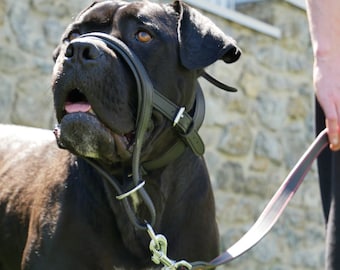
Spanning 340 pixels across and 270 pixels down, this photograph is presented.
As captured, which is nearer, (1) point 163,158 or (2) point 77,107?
(2) point 77,107

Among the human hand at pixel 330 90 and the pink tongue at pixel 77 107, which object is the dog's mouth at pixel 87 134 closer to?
the pink tongue at pixel 77 107

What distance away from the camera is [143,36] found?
12.4 ft

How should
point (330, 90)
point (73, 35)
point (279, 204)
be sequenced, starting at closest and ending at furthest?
point (330, 90)
point (279, 204)
point (73, 35)

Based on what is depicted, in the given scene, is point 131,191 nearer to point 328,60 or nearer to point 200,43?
point 200,43

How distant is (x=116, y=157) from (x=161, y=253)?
0.46m

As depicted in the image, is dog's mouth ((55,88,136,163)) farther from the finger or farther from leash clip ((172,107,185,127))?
the finger

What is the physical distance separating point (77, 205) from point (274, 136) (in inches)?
156

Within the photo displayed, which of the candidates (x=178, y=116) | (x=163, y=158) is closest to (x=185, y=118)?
(x=178, y=116)

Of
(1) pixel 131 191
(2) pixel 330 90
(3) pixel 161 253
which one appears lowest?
(3) pixel 161 253

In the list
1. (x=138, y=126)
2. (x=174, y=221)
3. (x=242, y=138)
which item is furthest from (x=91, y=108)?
(x=242, y=138)

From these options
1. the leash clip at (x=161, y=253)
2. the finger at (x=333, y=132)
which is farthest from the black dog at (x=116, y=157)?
the finger at (x=333, y=132)

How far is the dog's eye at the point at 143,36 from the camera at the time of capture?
12.4ft

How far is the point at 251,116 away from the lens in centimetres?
745

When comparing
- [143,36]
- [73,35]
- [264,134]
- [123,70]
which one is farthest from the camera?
[264,134]
